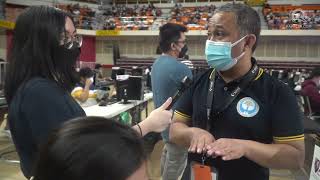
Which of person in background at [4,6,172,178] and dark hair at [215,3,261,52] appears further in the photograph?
dark hair at [215,3,261,52]

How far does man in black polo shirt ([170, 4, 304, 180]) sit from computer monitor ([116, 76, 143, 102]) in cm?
374

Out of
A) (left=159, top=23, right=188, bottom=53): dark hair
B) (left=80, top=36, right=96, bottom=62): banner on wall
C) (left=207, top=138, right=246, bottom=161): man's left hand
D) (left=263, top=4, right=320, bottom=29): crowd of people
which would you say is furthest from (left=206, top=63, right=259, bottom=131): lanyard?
(left=80, top=36, right=96, bottom=62): banner on wall

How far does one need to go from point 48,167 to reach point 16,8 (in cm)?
2167

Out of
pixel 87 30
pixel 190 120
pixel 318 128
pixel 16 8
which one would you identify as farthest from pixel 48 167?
pixel 87 30

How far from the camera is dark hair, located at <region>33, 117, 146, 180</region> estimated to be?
0.65 meters

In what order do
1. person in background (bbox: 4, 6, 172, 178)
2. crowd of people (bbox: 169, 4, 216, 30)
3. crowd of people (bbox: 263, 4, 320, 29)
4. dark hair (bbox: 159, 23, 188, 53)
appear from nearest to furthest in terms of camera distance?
person in background (bbox: 4, 6, 172, 178), dark hair (bbox: 159, 23, 188, 53), crowd of people (bbox: 263, 4, 320, 29), crowd of people (bbox: 169, 4, 216, 30)

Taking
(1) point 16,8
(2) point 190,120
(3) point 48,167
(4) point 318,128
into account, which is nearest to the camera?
(3) point 48,167

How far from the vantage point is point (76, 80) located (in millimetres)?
1639

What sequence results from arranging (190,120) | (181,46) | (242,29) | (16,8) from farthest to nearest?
(16,8), (181,46), (190,120), (242,29)

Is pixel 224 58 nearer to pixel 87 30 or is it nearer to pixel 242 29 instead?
pixel 242 29

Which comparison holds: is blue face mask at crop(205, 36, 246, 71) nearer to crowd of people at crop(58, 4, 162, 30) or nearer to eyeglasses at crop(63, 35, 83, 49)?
eyeglasses at crop(63, 35, 83, 49)

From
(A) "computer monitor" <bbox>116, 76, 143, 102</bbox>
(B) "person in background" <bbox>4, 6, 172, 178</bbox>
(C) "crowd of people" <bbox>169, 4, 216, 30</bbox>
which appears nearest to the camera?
(B) "person in background" <bbox>4, 6, 172, 178</bbox>

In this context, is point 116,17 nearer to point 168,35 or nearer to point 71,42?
point 168,35

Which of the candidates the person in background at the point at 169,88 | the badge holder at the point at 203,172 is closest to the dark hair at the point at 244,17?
the badge holder at the point at 203,172
